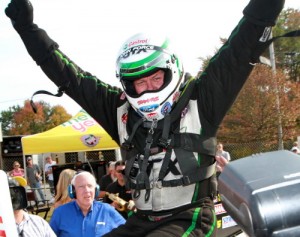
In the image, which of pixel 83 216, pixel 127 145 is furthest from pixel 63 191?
pixel 127 145

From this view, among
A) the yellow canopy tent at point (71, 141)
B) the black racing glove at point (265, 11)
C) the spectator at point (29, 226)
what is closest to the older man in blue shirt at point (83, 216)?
the spectator at point (29, 226)

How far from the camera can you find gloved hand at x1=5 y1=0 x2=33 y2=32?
2.85m

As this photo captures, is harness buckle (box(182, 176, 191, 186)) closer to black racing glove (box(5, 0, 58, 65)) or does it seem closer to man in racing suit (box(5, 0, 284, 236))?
man in racing suit (box(5, 0, 284, 236))

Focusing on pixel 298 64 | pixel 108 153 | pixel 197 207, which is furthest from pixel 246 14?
pixel 298 64

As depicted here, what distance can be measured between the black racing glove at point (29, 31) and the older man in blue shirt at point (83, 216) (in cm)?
223

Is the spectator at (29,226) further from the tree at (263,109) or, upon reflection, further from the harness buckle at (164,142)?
the tree at (263,109)

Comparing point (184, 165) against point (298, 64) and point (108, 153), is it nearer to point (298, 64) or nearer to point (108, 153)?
point (108, 153)

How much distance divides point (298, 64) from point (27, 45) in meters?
42.4

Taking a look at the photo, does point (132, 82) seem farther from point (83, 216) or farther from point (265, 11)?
point (83, 216)

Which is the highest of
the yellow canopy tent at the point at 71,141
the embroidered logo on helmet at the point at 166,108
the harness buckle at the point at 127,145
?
the embroidered logo on helmet at the point at 166,108

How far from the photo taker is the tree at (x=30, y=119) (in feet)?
233

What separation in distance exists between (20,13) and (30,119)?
231 feet

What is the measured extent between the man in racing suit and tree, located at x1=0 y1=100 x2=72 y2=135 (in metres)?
64.5

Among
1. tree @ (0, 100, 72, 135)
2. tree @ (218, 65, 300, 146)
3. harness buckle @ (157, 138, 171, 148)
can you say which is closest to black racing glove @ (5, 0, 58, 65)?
harness buckle @ (157, 138, 171, 148)
